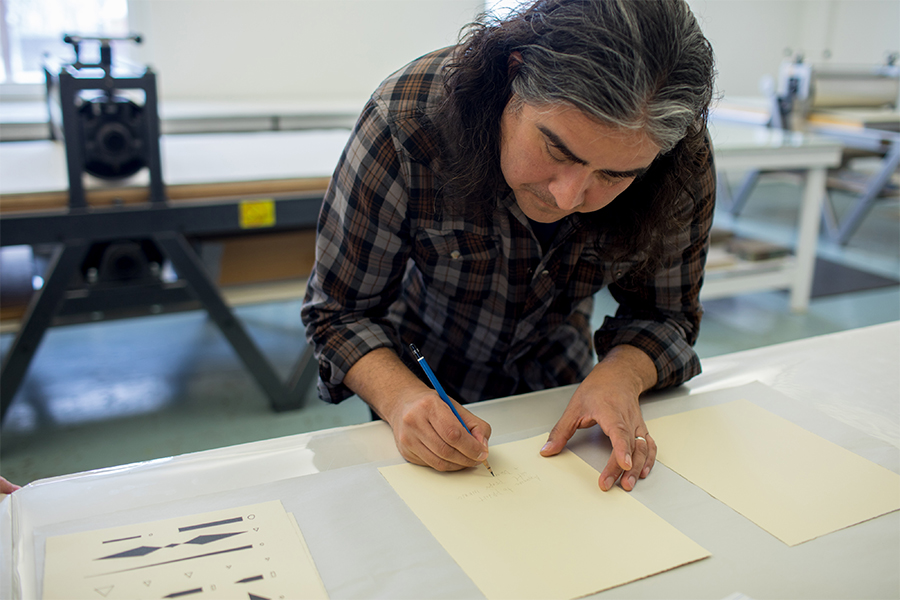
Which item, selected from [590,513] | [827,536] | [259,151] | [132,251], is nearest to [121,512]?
[590,513]

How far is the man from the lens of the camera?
0.71 m

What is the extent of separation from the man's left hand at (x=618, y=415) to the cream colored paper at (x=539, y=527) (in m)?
0.02

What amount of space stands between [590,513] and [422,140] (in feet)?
1.65

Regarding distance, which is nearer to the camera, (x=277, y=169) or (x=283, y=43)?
(x=277, y=169)

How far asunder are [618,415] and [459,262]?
0.31m

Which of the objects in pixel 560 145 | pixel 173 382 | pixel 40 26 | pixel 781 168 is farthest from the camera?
pixel 40 26

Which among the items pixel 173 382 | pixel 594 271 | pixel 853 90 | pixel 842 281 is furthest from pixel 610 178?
pixel 853 90

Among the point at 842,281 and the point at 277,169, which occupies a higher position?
the point at 277,169

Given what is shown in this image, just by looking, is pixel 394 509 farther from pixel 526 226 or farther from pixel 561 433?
pixel 526 226

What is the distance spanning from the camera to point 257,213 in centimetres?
197

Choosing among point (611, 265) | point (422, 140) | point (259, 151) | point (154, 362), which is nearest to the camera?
point (422, 140)

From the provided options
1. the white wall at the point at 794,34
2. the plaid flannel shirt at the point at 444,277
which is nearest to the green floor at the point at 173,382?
the plaid flannel shirt at the point at 444,277

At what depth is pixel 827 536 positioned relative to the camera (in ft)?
2.26

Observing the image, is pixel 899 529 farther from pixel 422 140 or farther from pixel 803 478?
pixel 422 140
